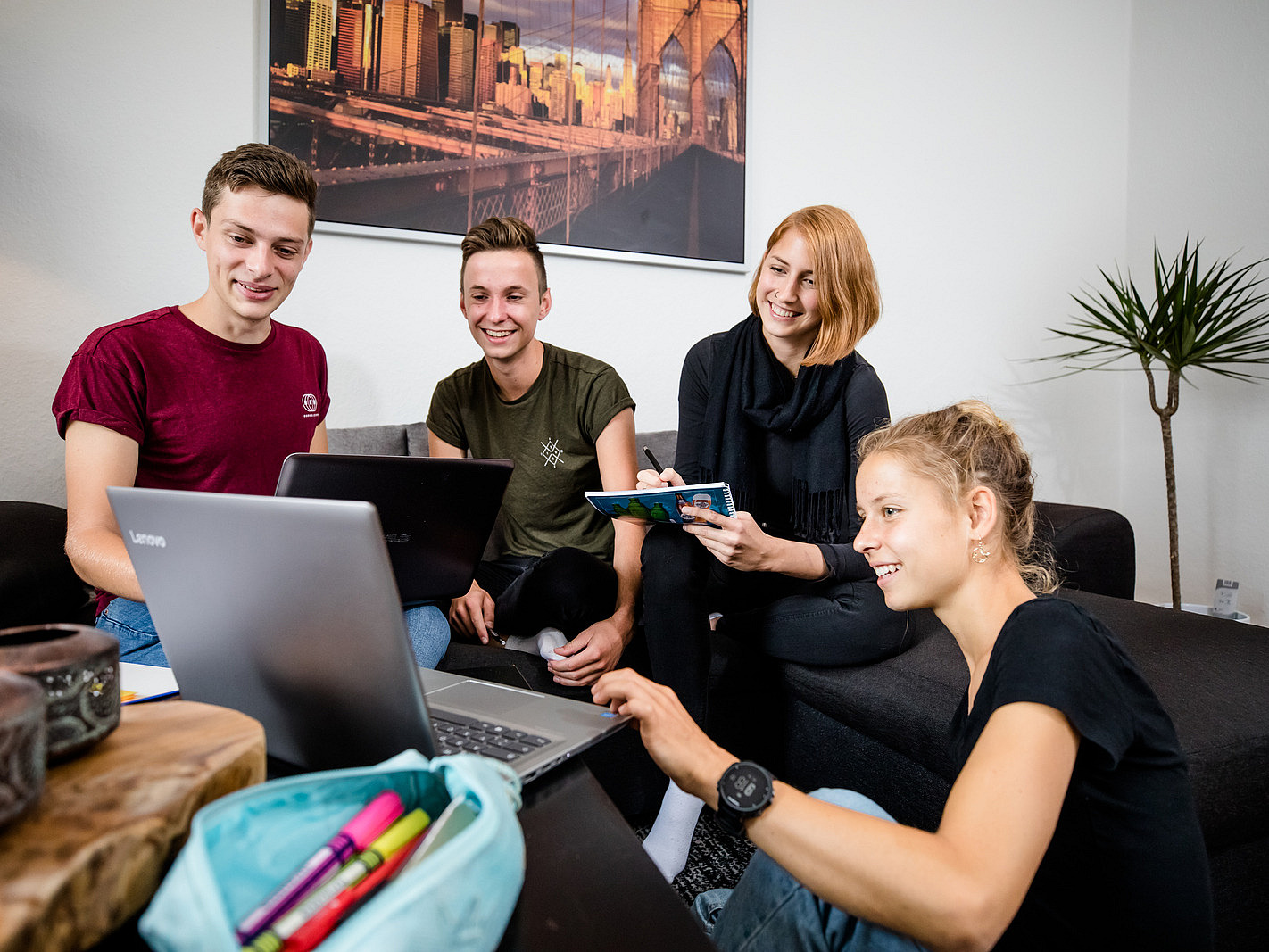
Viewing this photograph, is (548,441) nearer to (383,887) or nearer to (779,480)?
(779,480)

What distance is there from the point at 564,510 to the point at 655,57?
59.0 inches

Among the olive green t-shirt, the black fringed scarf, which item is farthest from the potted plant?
the olive green t-shirt

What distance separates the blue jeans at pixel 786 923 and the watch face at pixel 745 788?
15 centimetres

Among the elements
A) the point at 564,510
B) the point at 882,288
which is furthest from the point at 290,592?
the point at 882,288

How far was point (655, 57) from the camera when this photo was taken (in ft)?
7.81

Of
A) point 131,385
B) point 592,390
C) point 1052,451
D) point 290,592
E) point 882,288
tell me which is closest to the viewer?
point 290,592

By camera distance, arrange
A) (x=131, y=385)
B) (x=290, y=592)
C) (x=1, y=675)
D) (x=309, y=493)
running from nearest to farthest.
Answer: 1. (x=1, y=675)
2. (x=290, y=592)
3. (x=309, y=493)
4. (x=131, y=385)

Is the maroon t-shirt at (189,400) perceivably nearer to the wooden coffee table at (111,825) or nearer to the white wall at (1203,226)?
the wooden coffee table at (111,825)

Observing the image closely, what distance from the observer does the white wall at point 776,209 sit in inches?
70.9

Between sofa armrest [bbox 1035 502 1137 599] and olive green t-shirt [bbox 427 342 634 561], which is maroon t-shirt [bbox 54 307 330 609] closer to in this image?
olive green t-shirt [bbox 427 342 634 561]

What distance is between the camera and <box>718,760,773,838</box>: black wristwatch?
0.62 meters

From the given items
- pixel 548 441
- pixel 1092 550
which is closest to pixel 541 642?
pixel 548 441

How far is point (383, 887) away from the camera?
0.36 m

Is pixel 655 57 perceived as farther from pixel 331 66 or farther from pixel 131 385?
pixel 131 385
